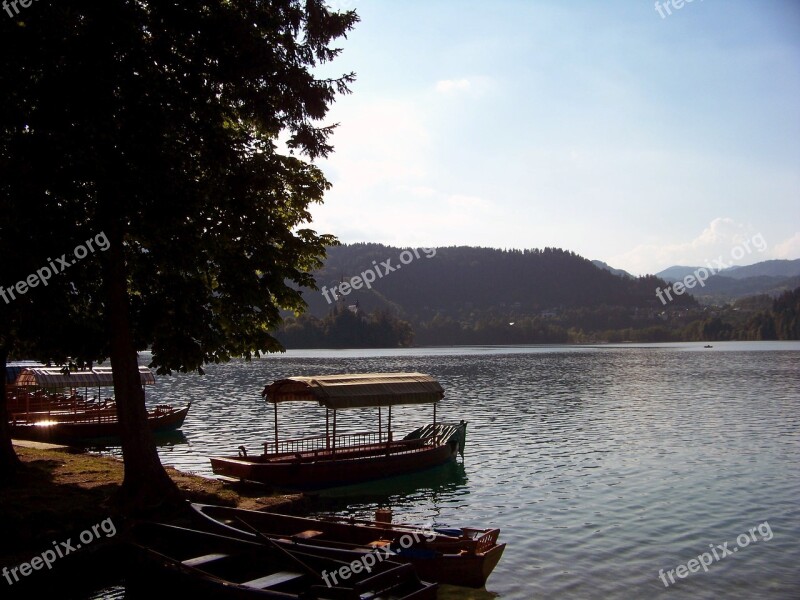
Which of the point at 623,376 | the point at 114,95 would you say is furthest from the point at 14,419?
the point at 623,376

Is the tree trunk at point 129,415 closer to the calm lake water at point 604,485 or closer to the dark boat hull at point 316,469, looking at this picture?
the dark boat hull at point 316,469

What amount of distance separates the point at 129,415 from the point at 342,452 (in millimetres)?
13952

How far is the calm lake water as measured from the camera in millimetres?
20844

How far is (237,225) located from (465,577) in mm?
12407

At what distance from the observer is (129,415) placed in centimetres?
2205

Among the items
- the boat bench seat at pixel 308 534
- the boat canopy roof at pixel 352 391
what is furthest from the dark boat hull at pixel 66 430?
the boat bench seat at pixel 308 534

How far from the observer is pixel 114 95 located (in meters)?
20.2

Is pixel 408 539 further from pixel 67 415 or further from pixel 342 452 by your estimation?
pixel 67 415

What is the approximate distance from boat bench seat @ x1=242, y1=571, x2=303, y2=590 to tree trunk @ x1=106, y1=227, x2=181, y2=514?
7.54 meters

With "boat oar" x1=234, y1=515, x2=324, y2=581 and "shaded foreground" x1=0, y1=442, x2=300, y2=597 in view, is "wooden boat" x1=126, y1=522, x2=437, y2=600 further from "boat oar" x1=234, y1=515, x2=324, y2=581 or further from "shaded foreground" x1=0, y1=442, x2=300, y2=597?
"shaded foreground" x1=0, y1=442, x2=300, y2=597

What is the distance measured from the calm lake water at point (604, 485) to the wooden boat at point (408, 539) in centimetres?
74

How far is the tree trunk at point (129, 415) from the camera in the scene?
70.3ft

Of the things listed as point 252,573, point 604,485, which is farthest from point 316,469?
point 252,573

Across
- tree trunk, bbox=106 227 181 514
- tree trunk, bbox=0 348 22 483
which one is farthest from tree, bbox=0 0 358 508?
tree trunk, bbox=0 348 22 483
